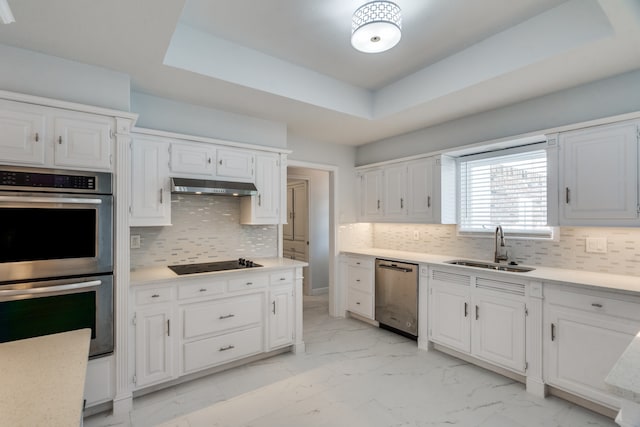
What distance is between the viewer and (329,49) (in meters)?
2.64

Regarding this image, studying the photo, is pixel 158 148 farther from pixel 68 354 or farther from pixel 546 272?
pixel 546 272

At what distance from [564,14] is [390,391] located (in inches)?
117

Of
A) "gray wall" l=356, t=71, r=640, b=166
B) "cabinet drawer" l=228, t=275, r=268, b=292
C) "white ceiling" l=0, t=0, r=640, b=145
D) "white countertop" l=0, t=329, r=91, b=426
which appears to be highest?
"white ceiling" l=0, t=0, r=640, b=145

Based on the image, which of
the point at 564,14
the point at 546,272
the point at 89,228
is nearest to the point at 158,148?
the point at 89,228

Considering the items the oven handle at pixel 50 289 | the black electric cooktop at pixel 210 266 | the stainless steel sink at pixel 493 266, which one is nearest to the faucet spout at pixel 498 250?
the stainless steel sink at pixel 493 266

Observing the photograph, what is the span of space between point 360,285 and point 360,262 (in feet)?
1.00

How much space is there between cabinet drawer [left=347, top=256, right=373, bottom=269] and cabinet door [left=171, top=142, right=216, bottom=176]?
2186mm

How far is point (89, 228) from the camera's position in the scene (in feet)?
7.06

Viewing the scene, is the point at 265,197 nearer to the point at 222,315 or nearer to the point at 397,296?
the point at 222,315

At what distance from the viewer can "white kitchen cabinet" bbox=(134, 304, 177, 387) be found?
7.92 feet

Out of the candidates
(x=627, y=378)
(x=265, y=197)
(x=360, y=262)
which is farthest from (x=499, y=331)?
(x=265, y=197)

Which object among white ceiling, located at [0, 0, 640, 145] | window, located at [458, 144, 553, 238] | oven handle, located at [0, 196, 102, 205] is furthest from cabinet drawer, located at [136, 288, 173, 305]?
window, located at [458, 144, 553, 238]

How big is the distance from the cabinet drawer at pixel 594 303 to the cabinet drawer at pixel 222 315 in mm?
2451

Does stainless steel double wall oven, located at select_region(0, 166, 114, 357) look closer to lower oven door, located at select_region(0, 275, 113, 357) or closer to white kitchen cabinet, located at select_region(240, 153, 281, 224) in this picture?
lower oven door, located at select_region(0, 275, 113, 357)
